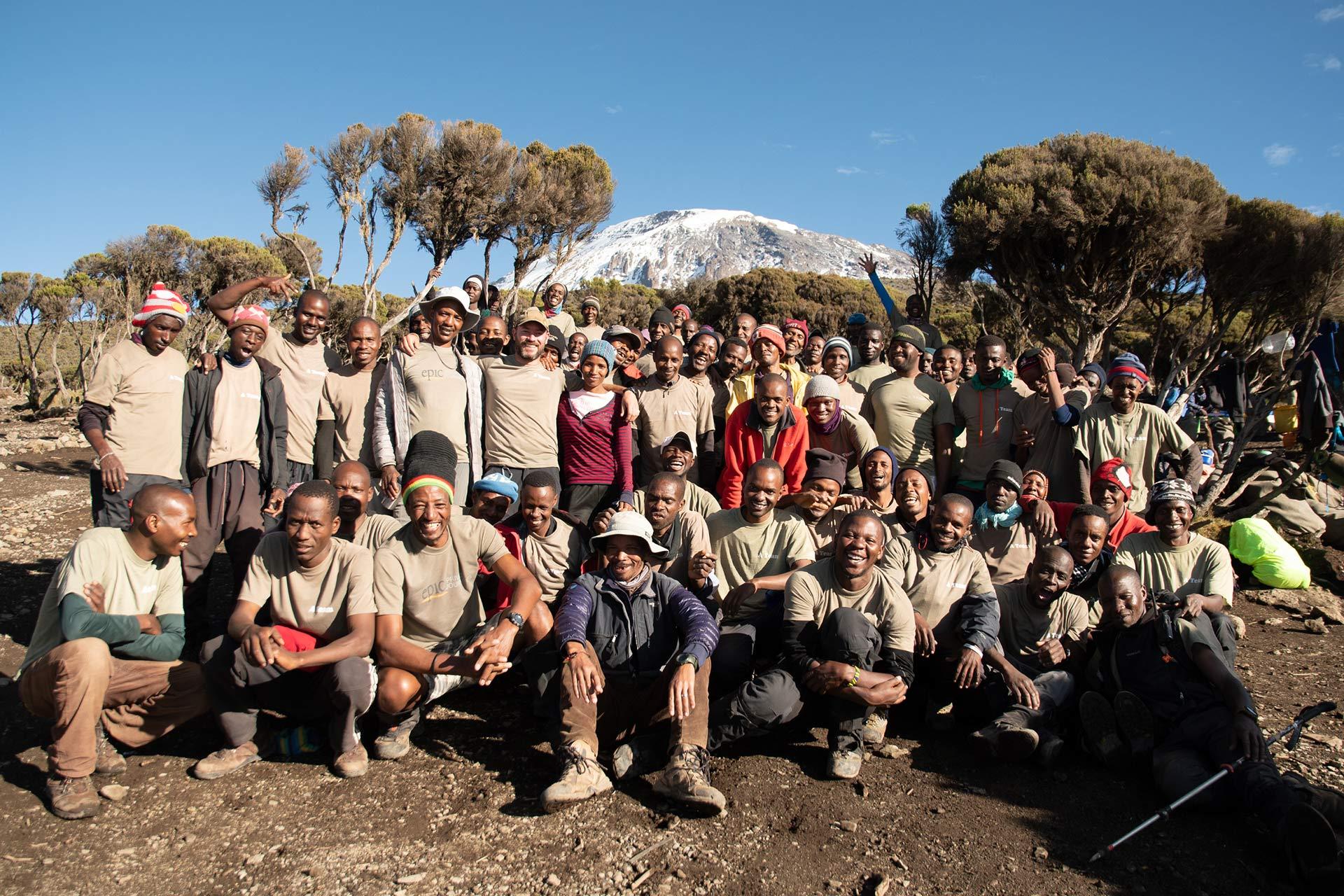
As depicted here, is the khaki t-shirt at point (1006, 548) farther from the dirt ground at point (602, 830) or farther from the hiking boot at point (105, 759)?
the hiking boot at point (105, 759)

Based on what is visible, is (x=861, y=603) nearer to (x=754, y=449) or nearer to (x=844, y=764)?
(x=844, y=764)

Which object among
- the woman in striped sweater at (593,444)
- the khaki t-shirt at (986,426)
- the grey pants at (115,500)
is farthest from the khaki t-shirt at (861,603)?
the grey pants at (115,500)

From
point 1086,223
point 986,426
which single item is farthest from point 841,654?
point 1086,223

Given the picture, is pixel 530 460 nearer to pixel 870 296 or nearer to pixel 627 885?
pixel 627 885

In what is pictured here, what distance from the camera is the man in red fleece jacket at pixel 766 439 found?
5.78 metres

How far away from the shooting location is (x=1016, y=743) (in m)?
4.03

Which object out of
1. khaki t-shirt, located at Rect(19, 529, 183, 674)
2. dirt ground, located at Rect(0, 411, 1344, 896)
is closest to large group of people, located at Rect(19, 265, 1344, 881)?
khaki t-shirt, located at Rect(19, 529, 183, 674)

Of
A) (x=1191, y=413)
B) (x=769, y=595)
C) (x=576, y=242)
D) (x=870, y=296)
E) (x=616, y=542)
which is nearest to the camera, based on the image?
(x=616, y=542)

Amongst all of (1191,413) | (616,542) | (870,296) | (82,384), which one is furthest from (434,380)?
(870,296)

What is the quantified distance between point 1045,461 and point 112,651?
20.1ft

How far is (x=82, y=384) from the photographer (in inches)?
969

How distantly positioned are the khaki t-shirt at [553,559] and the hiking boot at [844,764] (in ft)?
5.97

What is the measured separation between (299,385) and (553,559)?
2.32m

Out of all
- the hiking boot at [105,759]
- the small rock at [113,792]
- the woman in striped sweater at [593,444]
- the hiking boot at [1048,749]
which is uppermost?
the woman in striped sweater at [593,444]
